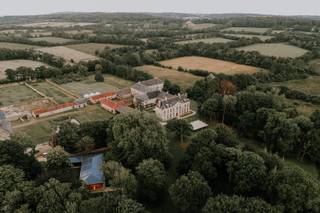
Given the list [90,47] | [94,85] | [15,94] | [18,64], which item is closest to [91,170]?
[94,85]

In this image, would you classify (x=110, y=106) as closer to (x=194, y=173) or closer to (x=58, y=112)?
(x=58, y=112)

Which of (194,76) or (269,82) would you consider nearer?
(269,82)

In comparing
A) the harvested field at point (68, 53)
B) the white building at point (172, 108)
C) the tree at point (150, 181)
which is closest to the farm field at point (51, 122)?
the white building at point (172, 108)

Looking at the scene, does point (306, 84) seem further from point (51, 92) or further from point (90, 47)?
point (90, 47)

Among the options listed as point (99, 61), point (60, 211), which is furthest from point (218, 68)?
point (60, 211)

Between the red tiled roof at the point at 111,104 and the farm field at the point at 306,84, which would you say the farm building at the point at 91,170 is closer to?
the red tiled roof at the point at 111,104
